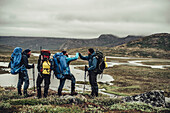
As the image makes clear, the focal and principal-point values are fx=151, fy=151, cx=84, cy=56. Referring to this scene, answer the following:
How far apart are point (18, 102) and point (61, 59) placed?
3921mm

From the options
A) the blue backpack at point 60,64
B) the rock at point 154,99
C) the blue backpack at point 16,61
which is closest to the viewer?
the rock at point 154,99

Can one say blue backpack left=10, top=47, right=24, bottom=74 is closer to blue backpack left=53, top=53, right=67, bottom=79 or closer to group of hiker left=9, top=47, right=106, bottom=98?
group of hiker left=9, top=47, right=106, bottom=98

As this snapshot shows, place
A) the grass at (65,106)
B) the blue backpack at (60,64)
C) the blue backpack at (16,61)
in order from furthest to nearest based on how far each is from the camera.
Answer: the blue backpack at (16,61), the blue backpack at (60,64), the grass at (65,106)

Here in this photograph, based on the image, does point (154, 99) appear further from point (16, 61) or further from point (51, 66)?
point (16, 61)

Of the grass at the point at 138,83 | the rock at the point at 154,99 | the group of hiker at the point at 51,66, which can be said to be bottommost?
the grass at the point at 138,83

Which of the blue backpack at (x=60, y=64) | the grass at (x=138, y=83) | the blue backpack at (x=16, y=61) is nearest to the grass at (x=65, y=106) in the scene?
the blue backpack at (x=60, y=64)

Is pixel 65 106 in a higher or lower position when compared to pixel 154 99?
higher

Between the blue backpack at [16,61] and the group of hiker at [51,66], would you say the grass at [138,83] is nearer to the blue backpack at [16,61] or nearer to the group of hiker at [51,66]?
the group of hiker at [51,66]

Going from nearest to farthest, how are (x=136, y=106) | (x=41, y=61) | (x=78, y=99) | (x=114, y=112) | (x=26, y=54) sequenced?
(x=114, y=112) < (x=136, y=106) < (x=78, y=99) < (x=41, y=61) < (x=26, y=54)

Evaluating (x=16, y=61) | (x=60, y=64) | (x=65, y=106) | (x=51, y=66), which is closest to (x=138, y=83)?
(x=60, y=64)

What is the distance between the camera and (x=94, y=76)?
1208 centimetres

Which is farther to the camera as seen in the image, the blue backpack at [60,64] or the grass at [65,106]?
the blue backpack at [60,64]

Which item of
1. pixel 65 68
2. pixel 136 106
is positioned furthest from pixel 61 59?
pixel 136 106

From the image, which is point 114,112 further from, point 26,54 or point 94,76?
point 26,54
